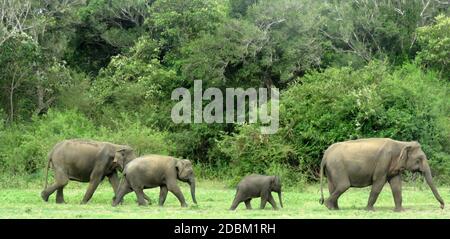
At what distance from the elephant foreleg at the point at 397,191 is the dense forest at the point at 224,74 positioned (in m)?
9.31

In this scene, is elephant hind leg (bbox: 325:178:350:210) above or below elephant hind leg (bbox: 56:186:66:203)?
above

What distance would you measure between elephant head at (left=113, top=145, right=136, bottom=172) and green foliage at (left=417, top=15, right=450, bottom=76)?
19.1m

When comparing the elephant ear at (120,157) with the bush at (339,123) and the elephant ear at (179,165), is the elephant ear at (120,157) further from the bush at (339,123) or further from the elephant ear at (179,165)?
the bush at (339,123)

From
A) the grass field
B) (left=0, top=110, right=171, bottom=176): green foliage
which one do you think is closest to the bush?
the grass field

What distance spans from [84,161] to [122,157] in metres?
0.92

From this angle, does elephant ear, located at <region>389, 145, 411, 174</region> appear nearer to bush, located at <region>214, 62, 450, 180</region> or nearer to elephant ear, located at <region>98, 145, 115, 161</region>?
elephant ear, located at <region>98, 145, 115, 161</region>

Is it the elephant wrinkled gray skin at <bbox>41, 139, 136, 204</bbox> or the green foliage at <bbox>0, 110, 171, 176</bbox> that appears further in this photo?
the green foliage at <bbox>0, 110, 171, 176</bbox>

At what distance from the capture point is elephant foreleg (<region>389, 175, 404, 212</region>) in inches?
707

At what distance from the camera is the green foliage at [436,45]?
3622 centimetres

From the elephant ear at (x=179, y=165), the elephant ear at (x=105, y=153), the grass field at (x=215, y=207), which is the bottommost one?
the grass field at (x=215, y=207)

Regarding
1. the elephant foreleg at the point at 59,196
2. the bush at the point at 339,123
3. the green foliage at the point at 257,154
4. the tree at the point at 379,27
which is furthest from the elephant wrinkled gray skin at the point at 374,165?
the tree at the point at 379,27

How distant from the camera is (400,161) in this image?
18.3 meters

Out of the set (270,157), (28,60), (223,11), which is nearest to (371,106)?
(270,157)

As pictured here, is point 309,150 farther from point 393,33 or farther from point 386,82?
point 393,33
